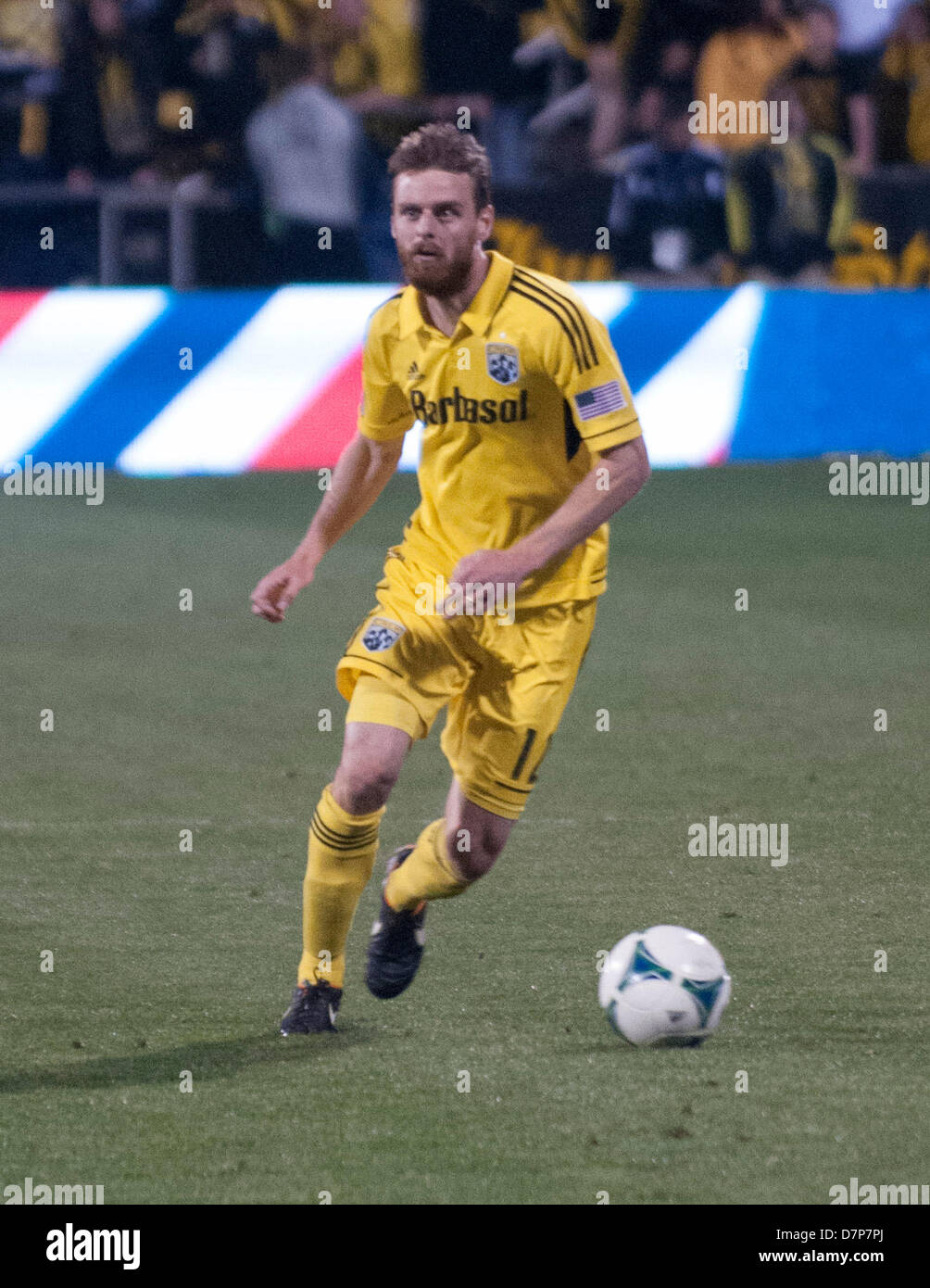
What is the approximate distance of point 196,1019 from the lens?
560 centimetres

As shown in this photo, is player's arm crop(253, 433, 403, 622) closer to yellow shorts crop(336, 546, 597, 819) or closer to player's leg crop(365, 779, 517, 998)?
yellow shorts crop(336, 546, 597, 819)

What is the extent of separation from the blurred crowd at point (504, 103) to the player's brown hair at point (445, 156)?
998cm

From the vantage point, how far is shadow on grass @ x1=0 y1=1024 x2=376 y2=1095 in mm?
5090

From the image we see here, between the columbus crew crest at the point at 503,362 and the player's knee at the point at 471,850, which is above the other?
the columbus crew crest at the point at 503,362

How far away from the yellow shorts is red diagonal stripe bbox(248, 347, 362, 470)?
8.29 metres

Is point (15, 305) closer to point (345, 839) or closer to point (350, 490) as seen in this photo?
point (350, 490)

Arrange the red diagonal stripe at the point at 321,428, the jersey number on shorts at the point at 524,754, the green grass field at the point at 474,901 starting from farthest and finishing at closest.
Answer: the red diagonal stripe at the point at 321,428
the jersey number on shorts at the point at 524,754
the green grass field at the point at 474,901

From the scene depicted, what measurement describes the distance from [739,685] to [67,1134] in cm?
565

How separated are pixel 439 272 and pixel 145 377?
8752 millimetres
